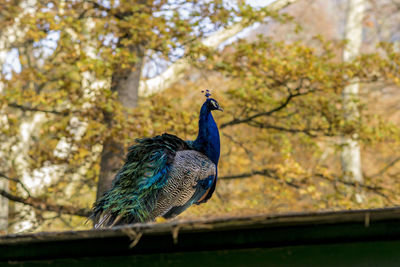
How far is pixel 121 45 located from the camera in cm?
1046

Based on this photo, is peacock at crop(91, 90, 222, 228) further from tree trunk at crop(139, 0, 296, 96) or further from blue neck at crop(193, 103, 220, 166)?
tree trunk at crop(139, 0, 296, 96)

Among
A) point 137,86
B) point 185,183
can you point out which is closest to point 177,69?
point 137,86

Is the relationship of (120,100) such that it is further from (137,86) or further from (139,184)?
(139,184)

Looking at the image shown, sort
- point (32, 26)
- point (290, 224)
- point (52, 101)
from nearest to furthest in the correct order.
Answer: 1. point (290, 224)
2. point (32, 26)
3. point (52, 101)

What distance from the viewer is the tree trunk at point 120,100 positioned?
955 centimetres

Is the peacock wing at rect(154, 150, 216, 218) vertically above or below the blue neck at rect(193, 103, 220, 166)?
below

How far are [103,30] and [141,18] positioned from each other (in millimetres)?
1079

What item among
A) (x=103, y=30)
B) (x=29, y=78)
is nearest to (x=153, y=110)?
(x=103, y=30)

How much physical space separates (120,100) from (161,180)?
4.98 metres

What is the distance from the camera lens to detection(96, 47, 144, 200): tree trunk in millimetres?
9547

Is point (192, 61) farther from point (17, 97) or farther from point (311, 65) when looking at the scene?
point (17, 97)

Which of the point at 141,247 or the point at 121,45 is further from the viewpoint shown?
the point at 121,45

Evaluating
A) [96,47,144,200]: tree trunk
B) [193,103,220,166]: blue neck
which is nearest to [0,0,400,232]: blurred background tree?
[96,47,144,200]: tree trunk

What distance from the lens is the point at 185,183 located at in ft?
18.8
